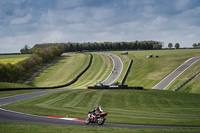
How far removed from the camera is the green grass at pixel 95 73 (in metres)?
106

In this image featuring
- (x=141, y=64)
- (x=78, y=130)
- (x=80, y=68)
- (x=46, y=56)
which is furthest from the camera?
(x=46, y=56)

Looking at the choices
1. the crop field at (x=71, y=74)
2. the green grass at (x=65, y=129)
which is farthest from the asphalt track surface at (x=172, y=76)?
the green grass at (x=65, y=129)

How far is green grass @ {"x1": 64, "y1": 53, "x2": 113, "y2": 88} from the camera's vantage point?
4174 inches

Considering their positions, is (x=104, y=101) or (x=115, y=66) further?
(x=115, y=66)

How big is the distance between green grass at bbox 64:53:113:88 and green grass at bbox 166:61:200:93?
34923 millimetres

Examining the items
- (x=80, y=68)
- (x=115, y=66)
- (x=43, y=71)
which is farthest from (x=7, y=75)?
(x=115, y=66)

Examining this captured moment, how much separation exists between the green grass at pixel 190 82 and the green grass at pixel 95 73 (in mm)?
34923

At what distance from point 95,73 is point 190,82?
5599cm

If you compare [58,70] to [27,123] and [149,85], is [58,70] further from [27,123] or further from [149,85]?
[27,123]

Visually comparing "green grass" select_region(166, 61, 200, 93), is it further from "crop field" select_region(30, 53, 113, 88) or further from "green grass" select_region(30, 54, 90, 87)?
"green grass" select_region(30, 54, 90, 87)

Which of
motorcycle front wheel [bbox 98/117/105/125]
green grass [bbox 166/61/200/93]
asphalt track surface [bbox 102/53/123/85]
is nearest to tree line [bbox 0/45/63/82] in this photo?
asphalt track surface [bbox 102/53/123/85]

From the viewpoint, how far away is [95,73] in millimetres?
124062

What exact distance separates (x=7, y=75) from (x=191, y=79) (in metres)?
80.2

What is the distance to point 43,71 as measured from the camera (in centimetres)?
14338
